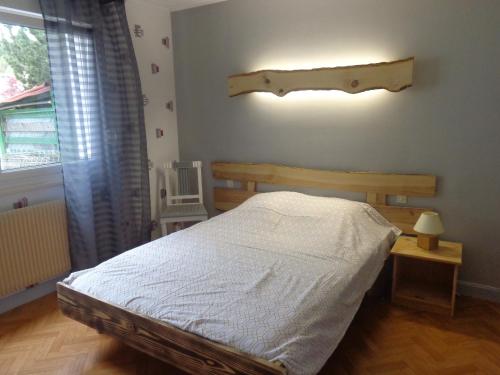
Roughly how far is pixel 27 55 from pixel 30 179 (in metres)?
0.93

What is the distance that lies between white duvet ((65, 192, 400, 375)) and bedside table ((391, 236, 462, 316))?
16cm

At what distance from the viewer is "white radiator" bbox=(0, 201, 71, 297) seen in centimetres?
250

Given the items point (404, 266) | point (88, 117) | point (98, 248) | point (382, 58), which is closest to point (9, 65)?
point (88, 117)

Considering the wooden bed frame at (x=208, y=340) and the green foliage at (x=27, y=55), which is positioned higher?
the green foliage at (x=27, y=55)

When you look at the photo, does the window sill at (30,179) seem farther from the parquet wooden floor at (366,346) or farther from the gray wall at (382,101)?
the gray wall at (382,101)

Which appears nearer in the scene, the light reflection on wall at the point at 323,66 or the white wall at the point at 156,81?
the light reflection on wall at the point at 323,66

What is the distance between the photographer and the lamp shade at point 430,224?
245 cm

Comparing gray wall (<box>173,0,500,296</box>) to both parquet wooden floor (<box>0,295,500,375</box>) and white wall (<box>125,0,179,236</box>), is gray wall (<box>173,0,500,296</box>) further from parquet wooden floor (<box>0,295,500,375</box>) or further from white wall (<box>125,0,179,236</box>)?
parquet wooden floor (<box>0,295,500,375</box>)

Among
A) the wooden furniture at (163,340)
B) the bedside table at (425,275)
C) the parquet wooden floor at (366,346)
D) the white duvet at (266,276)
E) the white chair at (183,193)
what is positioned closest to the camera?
the wooden furniture at (163,340)

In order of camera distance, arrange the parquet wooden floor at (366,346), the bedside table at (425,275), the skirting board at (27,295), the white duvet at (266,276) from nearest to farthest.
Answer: the white duvet at (266,276) < the parquet wooden floor at (366,346) < the bedside table at (425,275) < the skirting board at (27,295)

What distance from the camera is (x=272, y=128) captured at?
327 centimetres

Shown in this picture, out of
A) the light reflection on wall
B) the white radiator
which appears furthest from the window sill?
the light reflection on wall

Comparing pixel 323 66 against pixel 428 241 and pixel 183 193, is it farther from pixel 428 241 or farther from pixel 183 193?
pixel 183 193

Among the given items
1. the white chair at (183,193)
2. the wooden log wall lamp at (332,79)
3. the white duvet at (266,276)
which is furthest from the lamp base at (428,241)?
the white chair at (183,193)
